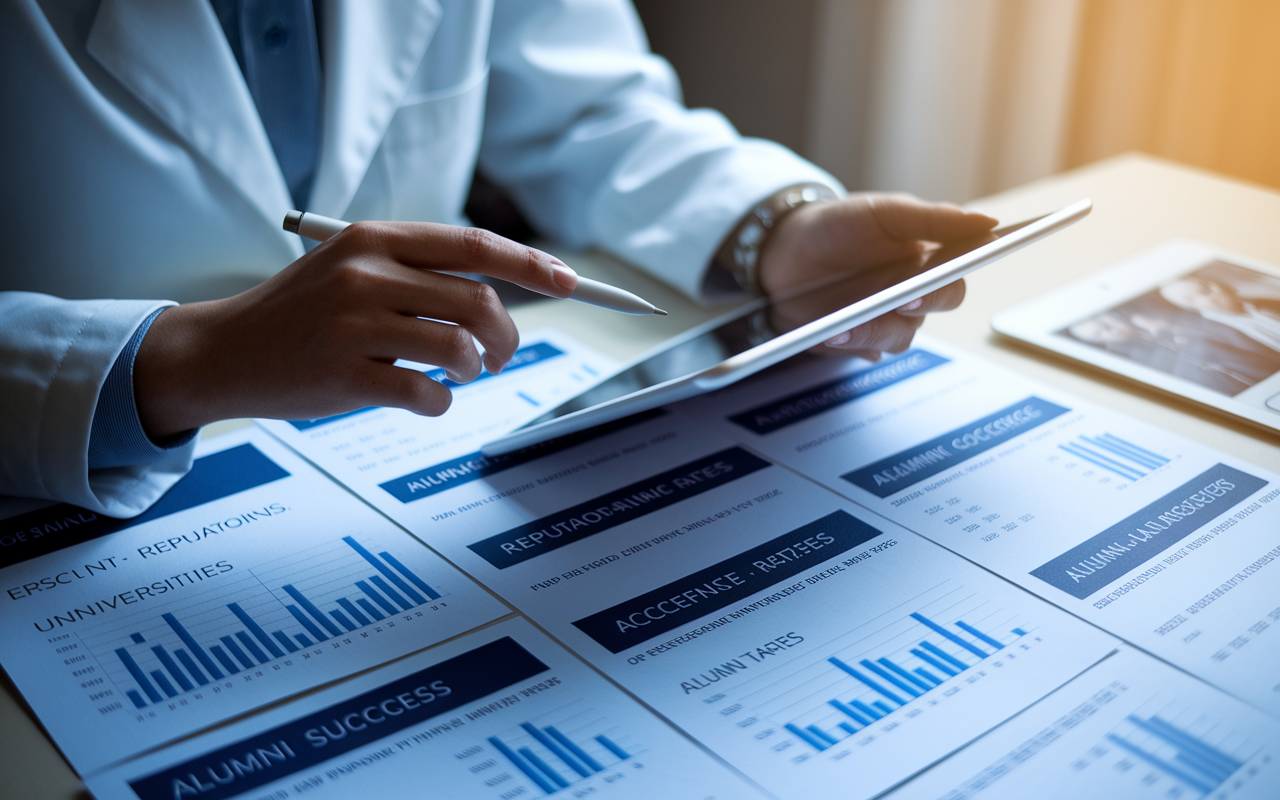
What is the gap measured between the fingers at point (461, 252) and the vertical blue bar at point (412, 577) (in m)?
0.18

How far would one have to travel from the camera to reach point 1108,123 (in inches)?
74.6

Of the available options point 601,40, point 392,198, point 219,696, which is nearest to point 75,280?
point 392,198

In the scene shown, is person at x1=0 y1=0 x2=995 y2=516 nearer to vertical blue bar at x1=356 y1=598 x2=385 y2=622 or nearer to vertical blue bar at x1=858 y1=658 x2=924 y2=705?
vertical blue bar at x1=356 y1=598 x2=385 y2=622

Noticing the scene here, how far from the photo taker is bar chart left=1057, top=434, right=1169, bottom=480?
26.5 inches

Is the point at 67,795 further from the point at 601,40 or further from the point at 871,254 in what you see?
the point at 601,40

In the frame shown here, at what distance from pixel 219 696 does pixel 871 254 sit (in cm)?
60

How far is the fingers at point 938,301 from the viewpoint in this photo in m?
0.71

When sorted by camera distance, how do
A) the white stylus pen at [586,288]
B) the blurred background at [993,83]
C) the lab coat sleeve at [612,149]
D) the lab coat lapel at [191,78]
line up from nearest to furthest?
1. the white stylus pen at [586,288]
2. the lab coat lapel at [191,78]
3. the lab coat sleeve at [612,149]
4. the blurred background at [993,83]

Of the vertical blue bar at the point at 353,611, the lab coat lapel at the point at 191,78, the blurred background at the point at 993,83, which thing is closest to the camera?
the vertical blue bar at the point at 353,611

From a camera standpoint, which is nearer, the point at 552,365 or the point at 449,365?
the point at 449,365

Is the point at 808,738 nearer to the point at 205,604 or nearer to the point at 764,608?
the point at 764,608

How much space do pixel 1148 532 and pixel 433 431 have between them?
47cm

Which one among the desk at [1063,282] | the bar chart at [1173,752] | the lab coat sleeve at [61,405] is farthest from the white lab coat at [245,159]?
the bar chart at [1173,752]

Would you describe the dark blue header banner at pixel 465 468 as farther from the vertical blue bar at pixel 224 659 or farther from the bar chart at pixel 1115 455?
the bar chart at pixel 1115 455
